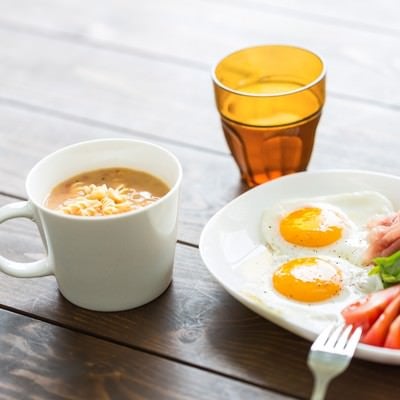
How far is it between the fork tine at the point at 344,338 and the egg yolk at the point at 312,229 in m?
0.23

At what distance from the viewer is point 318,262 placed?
4.00 feet

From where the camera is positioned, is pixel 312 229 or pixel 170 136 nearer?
pixel 312 229

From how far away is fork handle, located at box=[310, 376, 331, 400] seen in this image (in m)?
0.98

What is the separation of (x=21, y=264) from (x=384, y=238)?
514 millimetres

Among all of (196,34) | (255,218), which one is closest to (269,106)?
(255,218)

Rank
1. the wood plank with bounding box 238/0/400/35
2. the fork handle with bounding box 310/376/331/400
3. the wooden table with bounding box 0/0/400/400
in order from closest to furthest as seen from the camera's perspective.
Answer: the fork handle with bounding box 310/376/331/400
the wooden table with bounding box 0/0/400/400
the wood plank with bounding box 238/0/400/35

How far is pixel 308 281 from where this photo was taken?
1163 mm

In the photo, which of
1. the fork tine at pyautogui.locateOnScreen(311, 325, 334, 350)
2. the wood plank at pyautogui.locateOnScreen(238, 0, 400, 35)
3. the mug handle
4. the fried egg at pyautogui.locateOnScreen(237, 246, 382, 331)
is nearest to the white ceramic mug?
the mug handle

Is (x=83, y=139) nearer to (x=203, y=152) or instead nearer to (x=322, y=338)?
(x=203, y=152)

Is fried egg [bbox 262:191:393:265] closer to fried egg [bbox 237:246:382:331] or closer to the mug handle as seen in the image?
fried egg [bbox 237:246:382:331]

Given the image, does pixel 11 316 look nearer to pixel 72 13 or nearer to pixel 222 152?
pixel 222 152

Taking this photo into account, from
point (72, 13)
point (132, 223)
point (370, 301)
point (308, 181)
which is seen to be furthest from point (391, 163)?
point (72, 13)

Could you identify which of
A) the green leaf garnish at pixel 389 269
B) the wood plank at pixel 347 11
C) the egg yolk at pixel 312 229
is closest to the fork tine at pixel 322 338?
the green leaf garnish at pixel 389 269

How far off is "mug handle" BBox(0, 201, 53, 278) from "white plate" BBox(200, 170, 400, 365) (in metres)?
0.23
